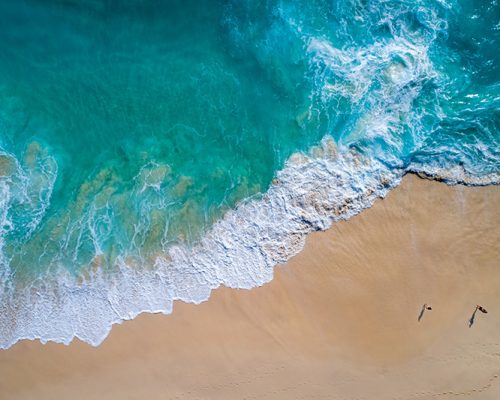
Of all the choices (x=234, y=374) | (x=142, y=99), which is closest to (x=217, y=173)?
(x=142, y=99)

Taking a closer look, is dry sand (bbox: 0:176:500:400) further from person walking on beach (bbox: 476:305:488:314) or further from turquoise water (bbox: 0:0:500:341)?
turquoise water (bbox: 0:0:500:341)

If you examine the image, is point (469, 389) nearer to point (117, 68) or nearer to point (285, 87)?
point (285, 87)

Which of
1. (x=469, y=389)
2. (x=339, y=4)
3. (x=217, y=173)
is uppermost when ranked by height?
(x=339, y=4)

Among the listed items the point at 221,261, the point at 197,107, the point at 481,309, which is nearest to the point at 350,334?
the point at 481,309

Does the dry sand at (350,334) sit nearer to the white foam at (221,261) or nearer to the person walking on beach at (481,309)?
the person walking on beach at (481,309)

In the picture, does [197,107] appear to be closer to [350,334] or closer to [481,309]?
[350,334]

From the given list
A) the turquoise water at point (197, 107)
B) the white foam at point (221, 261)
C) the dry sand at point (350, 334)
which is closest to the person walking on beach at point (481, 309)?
the dry sand at point (350, 334)
